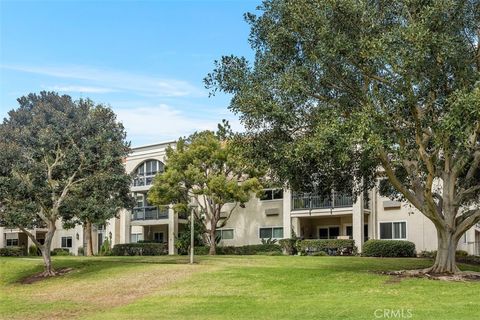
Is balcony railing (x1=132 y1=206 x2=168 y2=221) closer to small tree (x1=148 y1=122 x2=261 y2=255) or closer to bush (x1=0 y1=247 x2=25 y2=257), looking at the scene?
small tree (x1=148 y1=122 x2=261 y2=255)

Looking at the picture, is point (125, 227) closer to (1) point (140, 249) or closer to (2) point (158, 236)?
(2) point (158, 236)

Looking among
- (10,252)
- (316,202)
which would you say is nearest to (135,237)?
(10,252)

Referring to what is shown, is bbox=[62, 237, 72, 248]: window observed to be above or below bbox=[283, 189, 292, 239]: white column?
below

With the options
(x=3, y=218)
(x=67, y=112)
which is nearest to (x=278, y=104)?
(x=67, y=112)

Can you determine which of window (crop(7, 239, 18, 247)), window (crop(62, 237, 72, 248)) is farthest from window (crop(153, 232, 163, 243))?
window (crop(7, 239, 18, 247))

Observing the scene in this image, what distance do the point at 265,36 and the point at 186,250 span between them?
24.3 metres

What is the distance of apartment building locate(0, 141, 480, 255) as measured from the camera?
39.4 m

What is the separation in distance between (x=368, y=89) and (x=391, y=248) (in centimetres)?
1752

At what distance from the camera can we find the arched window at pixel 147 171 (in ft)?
166

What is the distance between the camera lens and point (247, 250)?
42.9 meters

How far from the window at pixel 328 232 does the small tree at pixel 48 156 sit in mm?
19030

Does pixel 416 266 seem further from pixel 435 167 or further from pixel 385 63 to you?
pixel 385 63

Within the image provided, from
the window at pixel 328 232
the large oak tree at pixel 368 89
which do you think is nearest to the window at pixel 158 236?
the window at pixel 328 232

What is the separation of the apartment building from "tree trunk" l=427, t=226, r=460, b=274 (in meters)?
10.8
